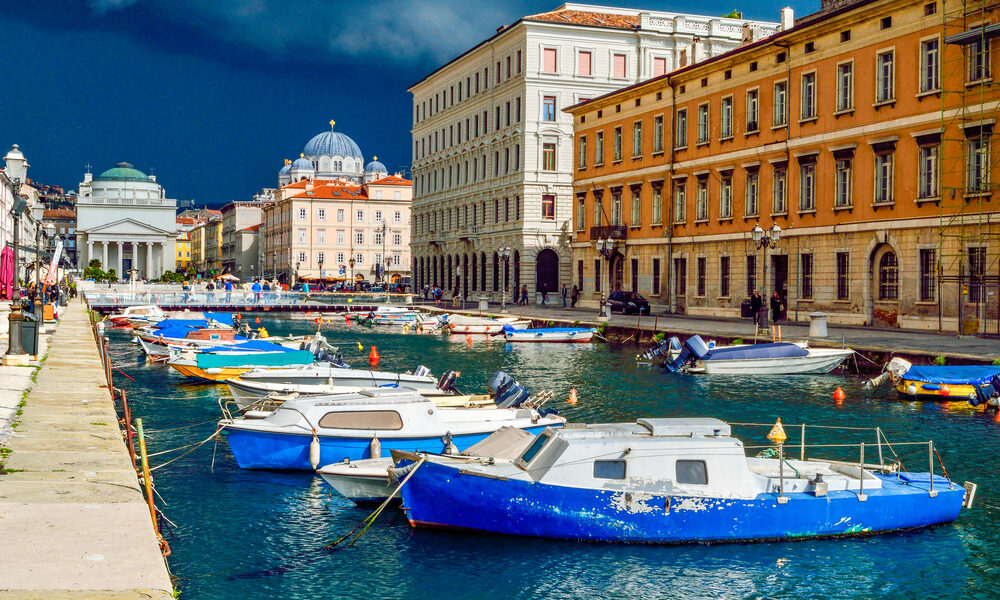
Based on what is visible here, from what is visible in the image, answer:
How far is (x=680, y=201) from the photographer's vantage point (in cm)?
5969

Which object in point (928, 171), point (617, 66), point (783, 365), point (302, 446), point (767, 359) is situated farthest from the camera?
point (617, 66)

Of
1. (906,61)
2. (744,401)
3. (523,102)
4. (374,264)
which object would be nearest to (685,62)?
(523,102)

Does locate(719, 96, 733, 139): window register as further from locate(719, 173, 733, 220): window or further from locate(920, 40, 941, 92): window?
locate(920, 40, 941, 92): window

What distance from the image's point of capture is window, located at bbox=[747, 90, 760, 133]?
2079 inches

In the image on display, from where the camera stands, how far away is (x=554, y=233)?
275 ft

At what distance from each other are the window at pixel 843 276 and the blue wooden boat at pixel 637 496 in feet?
106

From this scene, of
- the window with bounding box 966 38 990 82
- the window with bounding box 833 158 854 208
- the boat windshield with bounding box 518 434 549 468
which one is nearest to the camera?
the boat windshield with bounding box 518 434 549 468

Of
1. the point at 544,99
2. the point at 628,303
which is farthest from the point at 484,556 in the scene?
the point at 544,99

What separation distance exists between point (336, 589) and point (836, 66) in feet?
133

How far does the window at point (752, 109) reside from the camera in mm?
52812

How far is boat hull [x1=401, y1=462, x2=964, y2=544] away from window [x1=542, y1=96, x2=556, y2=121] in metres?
69.9

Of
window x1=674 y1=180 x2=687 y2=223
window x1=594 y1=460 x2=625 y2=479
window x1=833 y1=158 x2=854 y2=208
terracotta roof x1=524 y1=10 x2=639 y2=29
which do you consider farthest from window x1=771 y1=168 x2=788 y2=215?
window x1=594 y1=460 x2=625 y2=479

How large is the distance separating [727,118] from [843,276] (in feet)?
40.7

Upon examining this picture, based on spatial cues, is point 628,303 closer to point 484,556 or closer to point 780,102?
point 780,102
